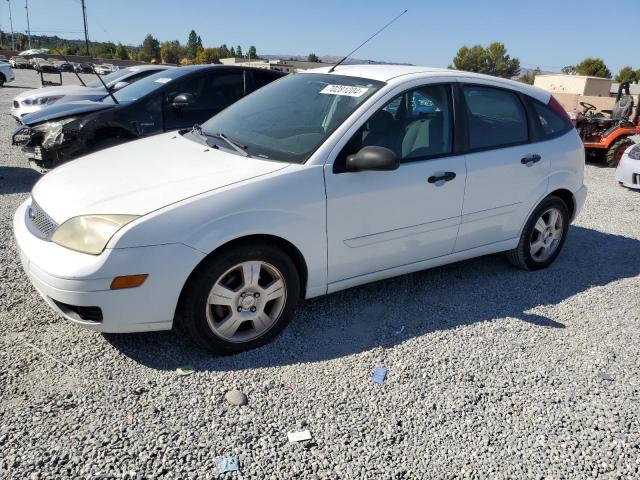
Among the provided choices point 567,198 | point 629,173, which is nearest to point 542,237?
point 567,198

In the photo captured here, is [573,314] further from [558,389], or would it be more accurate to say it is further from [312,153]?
[312,153]

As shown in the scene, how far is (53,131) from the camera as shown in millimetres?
6305

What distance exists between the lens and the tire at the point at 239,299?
116 inches

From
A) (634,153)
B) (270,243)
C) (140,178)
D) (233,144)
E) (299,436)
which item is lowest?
(299,436)

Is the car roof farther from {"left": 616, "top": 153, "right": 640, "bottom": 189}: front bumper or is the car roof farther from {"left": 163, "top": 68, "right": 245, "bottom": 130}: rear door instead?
{"left": 616, "top": 153, "right": 640, "bottom": 189}: front bumper

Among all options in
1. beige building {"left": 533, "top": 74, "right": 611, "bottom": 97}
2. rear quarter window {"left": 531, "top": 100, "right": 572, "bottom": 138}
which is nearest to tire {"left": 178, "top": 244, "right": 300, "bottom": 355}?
rear quarter window {"left": 531, "top": 100, "right": 572, "bottom": 138}

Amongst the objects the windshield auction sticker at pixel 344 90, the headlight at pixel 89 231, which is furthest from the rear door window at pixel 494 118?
the headlight at pixel 89 231

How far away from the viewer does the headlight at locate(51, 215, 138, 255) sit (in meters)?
2.71

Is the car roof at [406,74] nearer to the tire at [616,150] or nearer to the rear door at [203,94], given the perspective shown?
the rear door at [203,94]

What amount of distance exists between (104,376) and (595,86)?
27.0m

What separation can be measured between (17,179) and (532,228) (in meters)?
6.43

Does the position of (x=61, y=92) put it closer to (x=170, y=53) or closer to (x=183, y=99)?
(x=183, y=99)

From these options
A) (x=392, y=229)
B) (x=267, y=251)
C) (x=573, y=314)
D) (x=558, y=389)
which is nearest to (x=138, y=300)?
(x=267, y=251)

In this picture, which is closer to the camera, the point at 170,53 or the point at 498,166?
the point at 498,166
